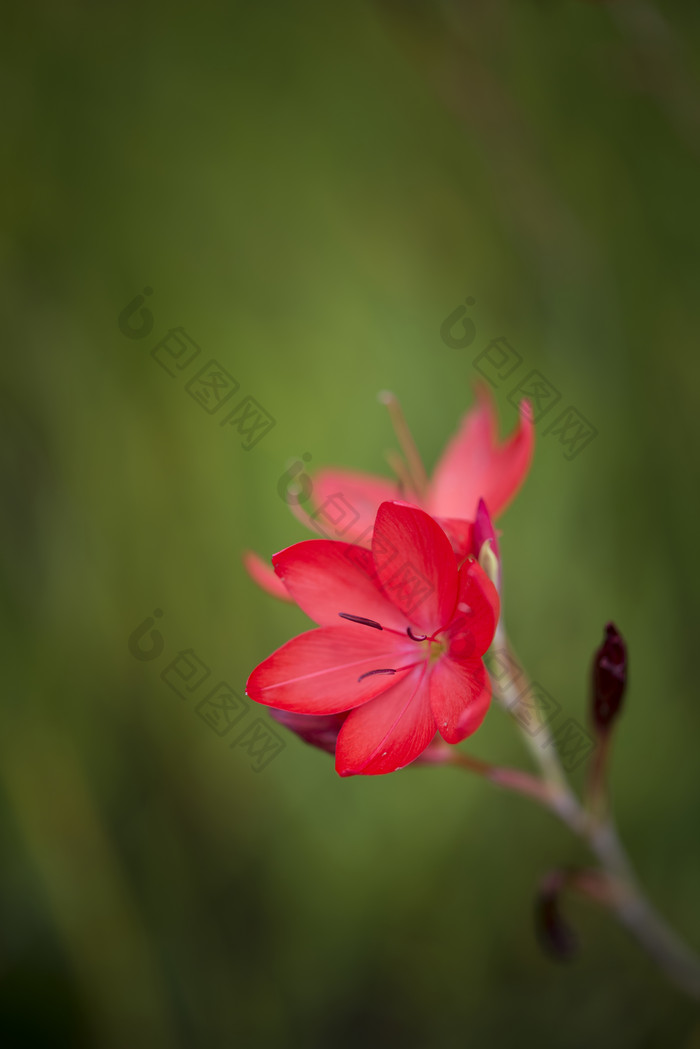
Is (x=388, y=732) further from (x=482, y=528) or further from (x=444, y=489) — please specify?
(x=444, y=489)

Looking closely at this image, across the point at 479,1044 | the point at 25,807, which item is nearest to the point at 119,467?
the point at 25,807

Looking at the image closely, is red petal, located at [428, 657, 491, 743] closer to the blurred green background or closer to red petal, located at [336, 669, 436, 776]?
red petal, located at [336, 669, 436, 776]

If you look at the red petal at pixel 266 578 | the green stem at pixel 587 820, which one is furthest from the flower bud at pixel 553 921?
the red petal at pixel 266 578

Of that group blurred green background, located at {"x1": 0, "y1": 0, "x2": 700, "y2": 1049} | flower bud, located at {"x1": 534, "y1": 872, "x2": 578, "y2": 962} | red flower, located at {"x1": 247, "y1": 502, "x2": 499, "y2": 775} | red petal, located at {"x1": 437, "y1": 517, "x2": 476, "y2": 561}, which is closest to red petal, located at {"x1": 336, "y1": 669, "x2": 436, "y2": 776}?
red flower, located at {"x1": 247, "y1": 502, "x2": 499, "y2": 775}

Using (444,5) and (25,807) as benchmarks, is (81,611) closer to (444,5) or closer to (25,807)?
(25,807)

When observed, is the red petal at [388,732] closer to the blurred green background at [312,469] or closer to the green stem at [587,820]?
the green stem at [587,820]

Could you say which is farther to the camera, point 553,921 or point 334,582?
point 553,921

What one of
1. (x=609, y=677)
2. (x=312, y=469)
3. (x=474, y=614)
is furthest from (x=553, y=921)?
(x=312, y=469)
